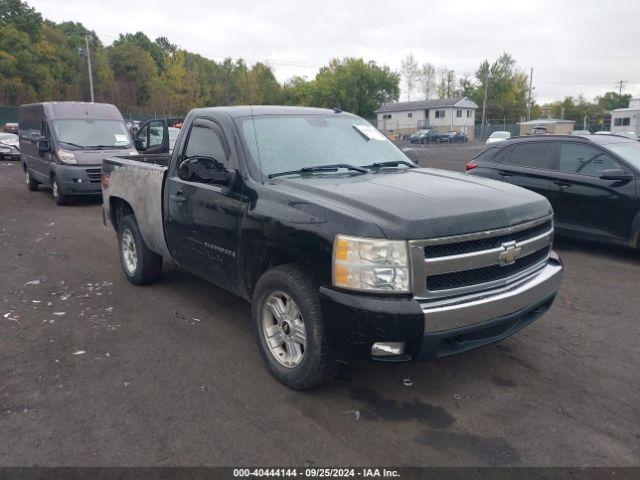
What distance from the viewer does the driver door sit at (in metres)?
4.25

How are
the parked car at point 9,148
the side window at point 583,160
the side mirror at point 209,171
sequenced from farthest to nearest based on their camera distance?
the parked car at point 9,148 < the side window at point 583,160 < the side mirror at point 209,171

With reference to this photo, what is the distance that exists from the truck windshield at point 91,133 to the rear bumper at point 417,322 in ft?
36.7

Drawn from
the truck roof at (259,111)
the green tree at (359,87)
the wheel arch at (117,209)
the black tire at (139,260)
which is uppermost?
the green tree at (359,87)

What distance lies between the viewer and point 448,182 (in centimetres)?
416

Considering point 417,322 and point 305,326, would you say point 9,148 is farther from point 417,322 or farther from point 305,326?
point 417,322

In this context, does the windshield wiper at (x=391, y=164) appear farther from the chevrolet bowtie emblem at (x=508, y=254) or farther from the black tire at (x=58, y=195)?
the black tire at (x=58, y=195)

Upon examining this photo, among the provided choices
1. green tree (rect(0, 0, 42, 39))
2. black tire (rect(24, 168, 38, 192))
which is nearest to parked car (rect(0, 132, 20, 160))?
black tire (rect(24, 168, 38, 192))

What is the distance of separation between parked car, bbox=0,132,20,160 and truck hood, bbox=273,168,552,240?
1028 inches

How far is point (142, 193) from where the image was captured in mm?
5758

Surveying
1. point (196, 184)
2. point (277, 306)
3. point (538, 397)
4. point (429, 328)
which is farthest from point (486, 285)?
point (196, 184)

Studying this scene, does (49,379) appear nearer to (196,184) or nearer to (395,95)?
(196,184)

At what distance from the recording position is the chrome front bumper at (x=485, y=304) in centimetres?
322

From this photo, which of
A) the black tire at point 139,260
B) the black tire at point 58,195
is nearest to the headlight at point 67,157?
the black tire at point 58,195

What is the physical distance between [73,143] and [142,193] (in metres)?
8.01
